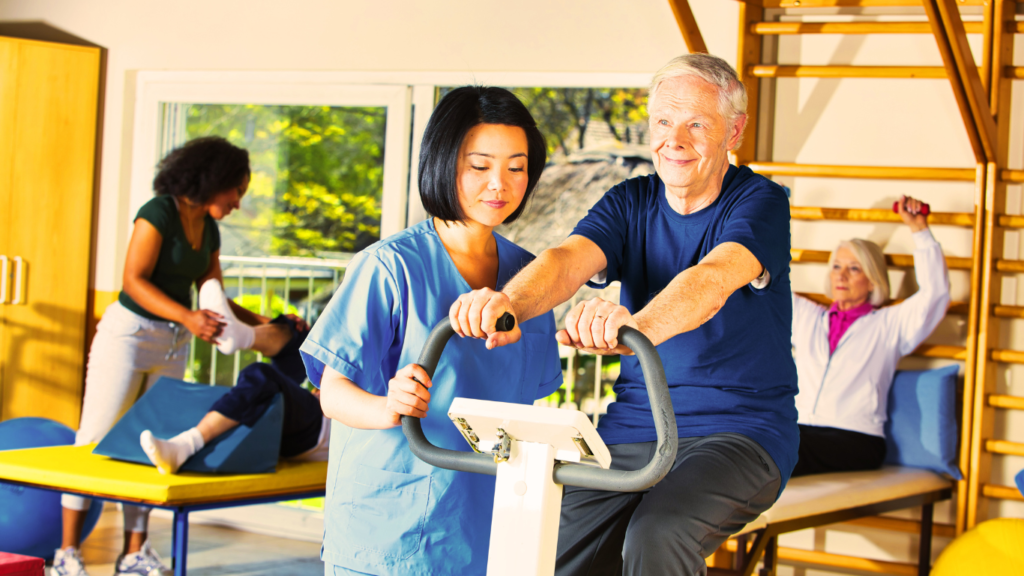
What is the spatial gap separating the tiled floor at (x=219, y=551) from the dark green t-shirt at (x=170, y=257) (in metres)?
1.02

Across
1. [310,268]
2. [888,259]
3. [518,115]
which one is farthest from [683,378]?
[310,268]

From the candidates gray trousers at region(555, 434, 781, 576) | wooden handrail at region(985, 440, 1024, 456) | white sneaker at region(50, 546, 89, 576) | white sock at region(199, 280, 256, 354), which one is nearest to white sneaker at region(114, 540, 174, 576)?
white sneaker at region(50, 546, 89, 576)

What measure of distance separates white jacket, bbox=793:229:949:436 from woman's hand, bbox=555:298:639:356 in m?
2.39

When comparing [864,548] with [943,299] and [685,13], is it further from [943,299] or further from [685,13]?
[685,13]

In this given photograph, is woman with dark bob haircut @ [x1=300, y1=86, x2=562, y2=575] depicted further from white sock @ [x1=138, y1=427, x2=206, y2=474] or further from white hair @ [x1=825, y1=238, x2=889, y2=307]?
white hair @ [x1=825, y1=238, x2=889, y2=307]

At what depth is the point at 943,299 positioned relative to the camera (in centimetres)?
306

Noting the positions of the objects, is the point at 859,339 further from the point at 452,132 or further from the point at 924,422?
the point at 452,132

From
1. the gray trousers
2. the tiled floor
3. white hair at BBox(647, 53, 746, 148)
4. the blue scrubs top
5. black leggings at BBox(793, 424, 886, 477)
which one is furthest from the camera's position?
the tiled floor

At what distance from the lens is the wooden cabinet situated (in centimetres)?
405

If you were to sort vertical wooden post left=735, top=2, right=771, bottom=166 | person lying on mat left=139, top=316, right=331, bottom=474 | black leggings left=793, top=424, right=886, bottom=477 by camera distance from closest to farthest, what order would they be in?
person lying on mat left=139, top=316, right=331, bottom=474, black leggings left=793, top=424, right=886, bottom=477, vertical wooden post left=735, top=2, right=771, bottom=166

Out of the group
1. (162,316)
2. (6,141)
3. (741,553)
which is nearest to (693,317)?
(741,553)

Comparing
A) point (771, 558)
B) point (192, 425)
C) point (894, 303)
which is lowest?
point (771, 558)

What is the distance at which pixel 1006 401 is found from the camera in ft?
10.0

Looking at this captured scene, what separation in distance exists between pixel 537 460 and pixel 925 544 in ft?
8.76
